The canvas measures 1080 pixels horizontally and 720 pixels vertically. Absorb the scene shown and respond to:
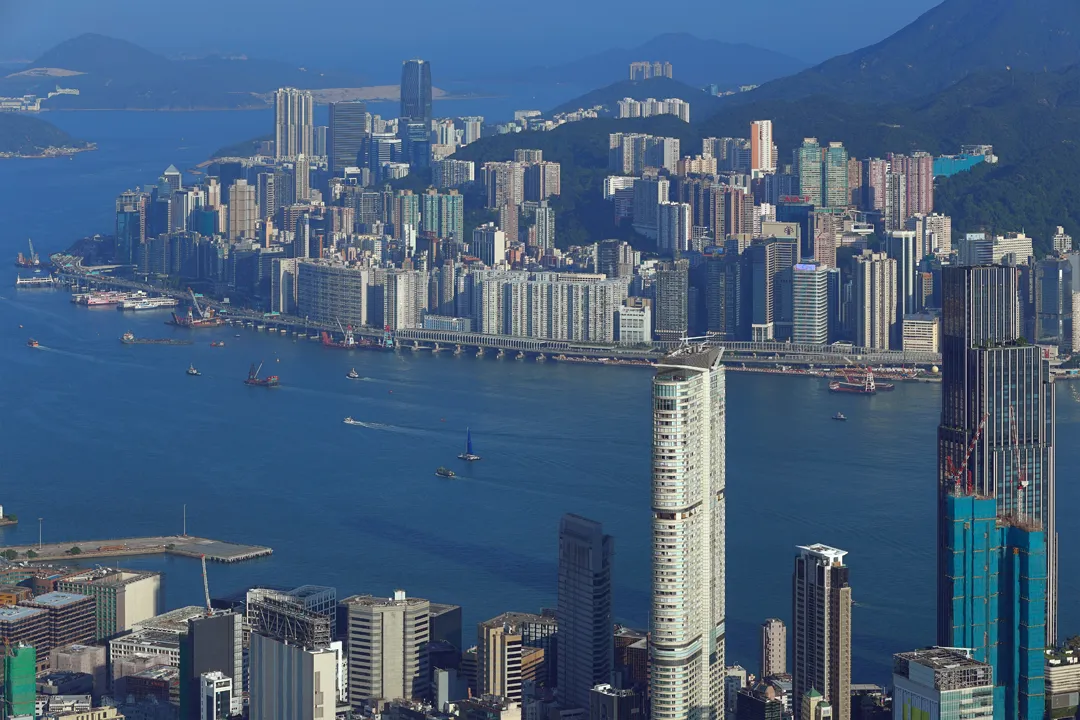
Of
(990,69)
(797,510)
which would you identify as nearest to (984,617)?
(797,510)

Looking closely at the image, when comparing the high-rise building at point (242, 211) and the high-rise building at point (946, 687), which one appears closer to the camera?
the high-rise building at point (946, 687)

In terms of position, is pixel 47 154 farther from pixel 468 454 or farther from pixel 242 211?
pixel 468 454

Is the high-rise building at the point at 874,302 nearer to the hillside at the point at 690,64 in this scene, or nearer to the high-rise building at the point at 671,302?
the high-rise building at the point at 671,302

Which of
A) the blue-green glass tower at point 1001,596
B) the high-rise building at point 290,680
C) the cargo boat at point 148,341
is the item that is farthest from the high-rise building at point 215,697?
the cargo boat at point 148,341

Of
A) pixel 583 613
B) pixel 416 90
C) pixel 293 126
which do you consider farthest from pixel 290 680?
pixel 416 90

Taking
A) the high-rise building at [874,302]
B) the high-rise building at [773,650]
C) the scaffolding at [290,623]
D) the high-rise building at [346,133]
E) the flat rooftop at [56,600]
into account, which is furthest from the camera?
the high-rise building at [346,133]

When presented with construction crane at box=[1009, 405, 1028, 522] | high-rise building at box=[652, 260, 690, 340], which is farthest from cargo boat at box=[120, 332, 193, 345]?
construction crane at box=[1009, 405, 1028, 522]
